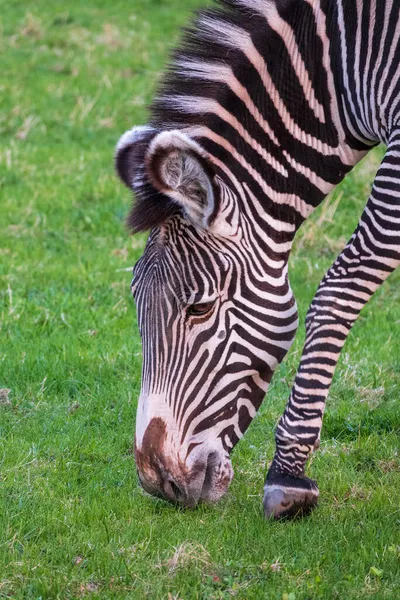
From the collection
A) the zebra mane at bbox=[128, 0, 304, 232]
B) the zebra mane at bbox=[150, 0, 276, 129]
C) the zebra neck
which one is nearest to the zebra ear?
the zebra mane at bbox=[128, 0, 304, 232]

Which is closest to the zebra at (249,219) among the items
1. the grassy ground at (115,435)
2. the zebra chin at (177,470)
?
the zebra chin at (177,470)

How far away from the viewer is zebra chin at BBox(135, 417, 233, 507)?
16.3 ft

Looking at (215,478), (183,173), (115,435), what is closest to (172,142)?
(183,173)

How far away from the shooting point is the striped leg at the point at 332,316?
5156 millimetres

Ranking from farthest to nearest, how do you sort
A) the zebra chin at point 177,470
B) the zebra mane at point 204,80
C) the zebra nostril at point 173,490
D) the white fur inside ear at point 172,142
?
the zebra mane at point 204,80, the zebra nostril at point 173,490, the zebra chin at point 177,470, the white fur inside ear at point 172,142

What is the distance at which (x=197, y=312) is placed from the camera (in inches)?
200

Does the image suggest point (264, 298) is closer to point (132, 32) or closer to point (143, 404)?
point (143, 404)

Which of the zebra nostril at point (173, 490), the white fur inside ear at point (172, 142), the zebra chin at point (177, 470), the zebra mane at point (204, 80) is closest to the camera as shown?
A: the white fur inside ear at point (172, 142)

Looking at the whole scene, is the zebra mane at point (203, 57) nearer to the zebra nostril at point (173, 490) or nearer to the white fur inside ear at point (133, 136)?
the white fur inside ear at point (133, 136)

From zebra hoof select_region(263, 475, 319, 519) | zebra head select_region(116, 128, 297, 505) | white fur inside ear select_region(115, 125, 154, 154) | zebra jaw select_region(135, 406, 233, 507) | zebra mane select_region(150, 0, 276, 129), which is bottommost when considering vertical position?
zebra hoof select_region(263, 475, 319, 519)

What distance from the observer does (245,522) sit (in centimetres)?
533

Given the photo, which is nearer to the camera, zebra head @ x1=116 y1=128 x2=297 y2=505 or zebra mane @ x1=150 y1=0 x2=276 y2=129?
zebra head @ x1=116 y1=128 x2=297 y2=505

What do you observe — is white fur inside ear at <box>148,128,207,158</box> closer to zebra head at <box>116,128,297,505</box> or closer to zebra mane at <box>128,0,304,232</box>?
zebra head at <box>116,128,297,505</box>

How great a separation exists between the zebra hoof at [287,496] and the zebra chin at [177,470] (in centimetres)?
24
